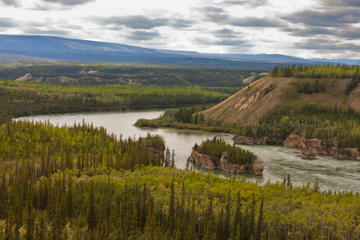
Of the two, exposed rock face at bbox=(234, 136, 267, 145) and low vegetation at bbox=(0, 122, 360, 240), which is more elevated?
low vegetation at bbox=(0, 122, 360, 240)

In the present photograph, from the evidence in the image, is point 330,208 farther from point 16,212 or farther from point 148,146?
point 148,146

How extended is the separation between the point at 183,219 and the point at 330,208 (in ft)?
71.8

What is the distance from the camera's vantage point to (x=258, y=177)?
4063 inches

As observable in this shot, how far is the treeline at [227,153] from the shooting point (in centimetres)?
10794

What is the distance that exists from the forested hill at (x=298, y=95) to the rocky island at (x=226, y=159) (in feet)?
196

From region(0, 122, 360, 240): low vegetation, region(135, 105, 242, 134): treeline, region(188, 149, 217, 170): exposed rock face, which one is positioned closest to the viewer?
region(0, 122, 360, 240): low vegetation

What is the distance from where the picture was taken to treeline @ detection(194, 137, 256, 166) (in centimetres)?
10794

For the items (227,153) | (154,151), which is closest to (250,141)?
(227,153)

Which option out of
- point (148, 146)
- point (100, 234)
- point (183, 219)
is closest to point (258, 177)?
point (148, 146)

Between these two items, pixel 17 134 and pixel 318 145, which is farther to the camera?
pixel 318 145

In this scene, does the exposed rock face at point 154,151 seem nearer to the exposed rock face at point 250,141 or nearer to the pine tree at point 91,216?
the exposed rock face at point 250,141

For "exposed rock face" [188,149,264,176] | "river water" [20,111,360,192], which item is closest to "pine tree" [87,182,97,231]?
"river water" [20,111,360,192]

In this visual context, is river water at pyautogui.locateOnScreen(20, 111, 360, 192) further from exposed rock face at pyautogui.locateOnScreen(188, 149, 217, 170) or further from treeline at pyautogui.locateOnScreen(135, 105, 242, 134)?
treeline at pyautogui.locateOnScreen(135, 105, 242, 134)

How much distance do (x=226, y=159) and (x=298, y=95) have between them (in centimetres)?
8227
